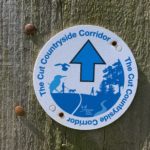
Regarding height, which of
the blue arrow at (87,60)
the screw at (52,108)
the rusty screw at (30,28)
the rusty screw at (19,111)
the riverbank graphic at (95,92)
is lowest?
the rusty screw at (19,111)

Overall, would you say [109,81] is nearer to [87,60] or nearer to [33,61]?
[87,60]

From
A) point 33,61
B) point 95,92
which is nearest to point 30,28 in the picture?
point 33,61

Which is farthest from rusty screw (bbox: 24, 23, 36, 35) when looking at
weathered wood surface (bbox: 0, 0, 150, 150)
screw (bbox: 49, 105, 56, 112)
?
screw (bbox: 49, 105, 56, 112)

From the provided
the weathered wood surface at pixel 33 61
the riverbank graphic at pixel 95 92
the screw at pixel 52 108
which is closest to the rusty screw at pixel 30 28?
the weathered wood surface at pixel 33 61

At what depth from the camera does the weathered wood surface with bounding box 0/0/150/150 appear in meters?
2.13

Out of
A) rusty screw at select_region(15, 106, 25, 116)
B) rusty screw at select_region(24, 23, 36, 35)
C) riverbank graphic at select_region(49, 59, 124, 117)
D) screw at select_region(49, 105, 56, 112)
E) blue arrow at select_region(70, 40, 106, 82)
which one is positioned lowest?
rusty screw at select_region(15, 106, 25, 116)

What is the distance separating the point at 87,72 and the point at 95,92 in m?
0.09

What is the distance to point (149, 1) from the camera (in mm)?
2141

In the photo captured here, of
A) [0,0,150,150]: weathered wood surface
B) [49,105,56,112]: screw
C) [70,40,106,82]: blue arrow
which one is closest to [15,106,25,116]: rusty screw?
[0,0,150,150]: weathered wood surface

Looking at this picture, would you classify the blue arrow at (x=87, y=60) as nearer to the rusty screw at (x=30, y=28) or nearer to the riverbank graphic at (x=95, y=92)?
the riverbank graphic at (x=95, y=92)

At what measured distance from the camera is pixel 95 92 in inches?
83.4

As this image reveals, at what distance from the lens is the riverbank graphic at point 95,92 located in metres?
2.12

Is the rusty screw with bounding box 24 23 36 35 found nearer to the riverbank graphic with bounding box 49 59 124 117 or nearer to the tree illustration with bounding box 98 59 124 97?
the riverbank graphic with bounding box 49 59 124 117

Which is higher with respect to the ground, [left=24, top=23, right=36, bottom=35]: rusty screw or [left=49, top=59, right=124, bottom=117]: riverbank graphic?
[left=24, top=23, right=36, bottom=35]: rusty screw
